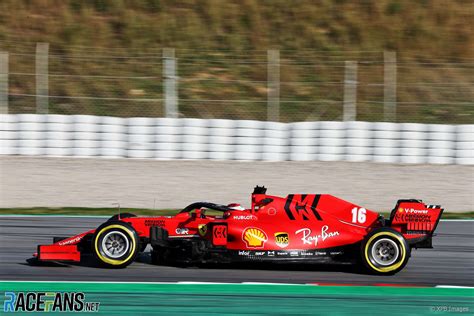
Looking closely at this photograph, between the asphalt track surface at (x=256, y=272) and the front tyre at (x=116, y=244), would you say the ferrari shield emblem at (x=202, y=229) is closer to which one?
the asphalt track surface at (x=256, y=272)

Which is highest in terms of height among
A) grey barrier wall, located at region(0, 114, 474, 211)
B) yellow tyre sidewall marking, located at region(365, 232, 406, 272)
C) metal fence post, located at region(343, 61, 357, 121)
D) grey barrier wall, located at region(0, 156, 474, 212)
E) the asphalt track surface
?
metal fence post, located at region(343, 61, 357, 121)

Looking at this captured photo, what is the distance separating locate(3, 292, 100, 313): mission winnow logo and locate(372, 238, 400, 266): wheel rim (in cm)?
289

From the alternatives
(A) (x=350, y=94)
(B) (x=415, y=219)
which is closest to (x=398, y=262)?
(B) (x=415, y=219)

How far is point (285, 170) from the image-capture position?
14.6 m

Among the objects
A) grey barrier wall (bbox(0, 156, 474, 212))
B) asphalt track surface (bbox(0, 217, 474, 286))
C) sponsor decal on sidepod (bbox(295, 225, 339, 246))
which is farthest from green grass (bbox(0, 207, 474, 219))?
sponsor decal on sidepod (bbox(295, 225, 339, 246))

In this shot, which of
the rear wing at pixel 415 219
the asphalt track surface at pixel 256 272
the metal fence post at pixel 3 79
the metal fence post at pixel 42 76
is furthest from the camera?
the metal fence post at pixel 42 76

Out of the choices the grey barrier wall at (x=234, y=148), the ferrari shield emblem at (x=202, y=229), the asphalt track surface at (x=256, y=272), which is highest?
the grey barrier wall at (x=234, y=148)

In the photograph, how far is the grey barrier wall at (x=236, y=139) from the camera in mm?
14891

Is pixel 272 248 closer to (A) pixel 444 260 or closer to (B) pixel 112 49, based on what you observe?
(A) pixel 444 260

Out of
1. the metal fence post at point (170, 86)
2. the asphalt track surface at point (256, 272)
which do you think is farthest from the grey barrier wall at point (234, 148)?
the asphalt track surface at point (256, 272)

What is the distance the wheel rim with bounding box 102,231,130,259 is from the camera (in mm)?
8078

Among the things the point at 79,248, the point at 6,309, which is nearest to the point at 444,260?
the point at 79,248

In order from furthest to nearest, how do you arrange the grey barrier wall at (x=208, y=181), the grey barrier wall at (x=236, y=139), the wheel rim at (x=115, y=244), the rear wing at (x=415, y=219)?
1. the grey barrier wall at (x=236, y=139)
2. the grey barrier wall at (x=208, y=181)
3. the rear wing at (x=415, y=219)
4. the wheel rim at (x=115, y=244)

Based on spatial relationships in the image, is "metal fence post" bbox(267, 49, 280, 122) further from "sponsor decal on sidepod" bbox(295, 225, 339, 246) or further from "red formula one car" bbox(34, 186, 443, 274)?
"sponsor decal on sidepod" bbox(295, 225, 339, 246)
